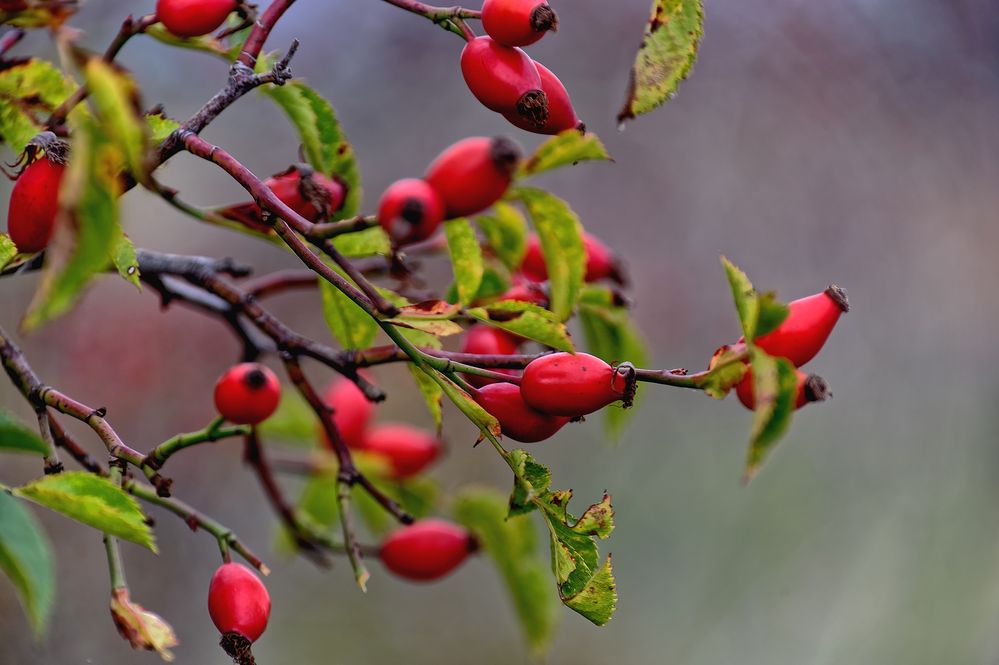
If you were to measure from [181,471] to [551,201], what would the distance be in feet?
8.22

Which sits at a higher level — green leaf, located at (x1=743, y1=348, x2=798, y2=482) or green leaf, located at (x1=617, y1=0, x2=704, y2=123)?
green leaf, located at (x1=617, y1=0, x2=704, y2=123)

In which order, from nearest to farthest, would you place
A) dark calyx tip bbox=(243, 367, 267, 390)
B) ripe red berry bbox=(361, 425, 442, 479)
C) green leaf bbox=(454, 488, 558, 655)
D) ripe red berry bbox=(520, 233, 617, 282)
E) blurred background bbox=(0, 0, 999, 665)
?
dark calyx tip bbox=(243, 367, 267, 390), ripe red berry bbox=(520, 233, 617, 282), green leaf bbox=(454, 488, 558, 655), ripe red berry bbox=(361, 425, 442, 479), blurred background bbox=(0, 0, 999, 665)

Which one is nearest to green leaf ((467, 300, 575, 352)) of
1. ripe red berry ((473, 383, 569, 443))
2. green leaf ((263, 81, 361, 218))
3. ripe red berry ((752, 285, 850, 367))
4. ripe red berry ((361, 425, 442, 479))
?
ripe red berry ((473, 383, 569, 443))

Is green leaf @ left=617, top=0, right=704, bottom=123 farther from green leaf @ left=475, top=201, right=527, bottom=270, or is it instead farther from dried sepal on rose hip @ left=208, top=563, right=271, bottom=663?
dried sepal on rose hip @ left=208, top=563, right=271, bottom=663

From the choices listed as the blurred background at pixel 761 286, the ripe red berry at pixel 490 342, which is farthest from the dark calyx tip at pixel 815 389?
the blurred background at pixel 761 286

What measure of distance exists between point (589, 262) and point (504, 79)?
528mm

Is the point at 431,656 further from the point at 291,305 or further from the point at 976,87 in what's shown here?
the point at 976,87

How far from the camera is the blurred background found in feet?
12.9

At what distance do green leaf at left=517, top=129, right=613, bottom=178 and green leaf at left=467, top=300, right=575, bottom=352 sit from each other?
0.11 m

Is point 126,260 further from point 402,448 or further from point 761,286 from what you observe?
point 761,286

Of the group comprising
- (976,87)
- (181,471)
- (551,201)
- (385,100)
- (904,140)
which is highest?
(976,87)

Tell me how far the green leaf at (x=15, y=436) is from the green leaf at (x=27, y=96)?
336 millimetres

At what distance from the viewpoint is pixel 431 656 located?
12.5 ft

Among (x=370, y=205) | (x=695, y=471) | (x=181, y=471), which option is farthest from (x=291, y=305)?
(x=695, y=471)
